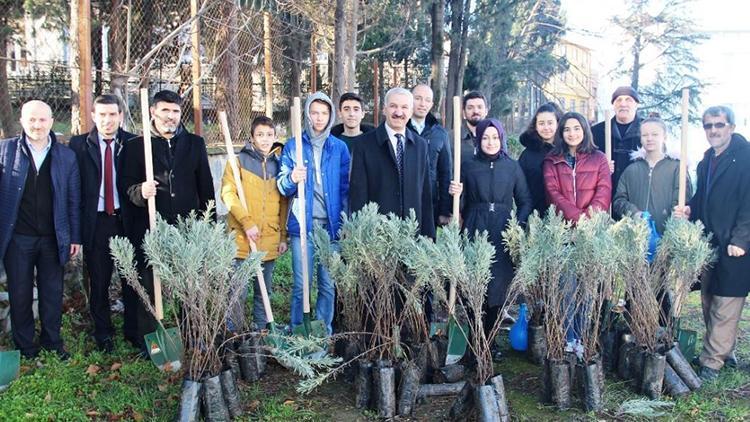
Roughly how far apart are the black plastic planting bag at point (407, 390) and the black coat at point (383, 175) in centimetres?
113

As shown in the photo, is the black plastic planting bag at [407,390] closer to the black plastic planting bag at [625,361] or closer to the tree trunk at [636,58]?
the black plastic planting bag at [625,361]

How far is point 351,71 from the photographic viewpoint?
775 cm

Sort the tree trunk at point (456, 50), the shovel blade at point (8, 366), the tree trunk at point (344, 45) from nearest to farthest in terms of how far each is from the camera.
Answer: the shovel blade at point (8, 366), the tree trunk at point (344, 45), the tree trunk at point (456, 50)

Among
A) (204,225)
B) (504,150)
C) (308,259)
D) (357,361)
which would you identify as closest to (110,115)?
(204,225)

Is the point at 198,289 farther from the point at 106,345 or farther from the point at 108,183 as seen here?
the point at 106,345

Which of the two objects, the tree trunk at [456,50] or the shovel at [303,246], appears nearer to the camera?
the shovel at [303,246]

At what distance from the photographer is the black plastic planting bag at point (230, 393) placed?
3.62 m

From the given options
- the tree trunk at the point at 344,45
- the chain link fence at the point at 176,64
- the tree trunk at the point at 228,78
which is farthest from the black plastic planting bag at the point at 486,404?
the tree trunk at the point at 228,78

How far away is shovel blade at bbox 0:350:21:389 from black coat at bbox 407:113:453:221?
2856 millimetres

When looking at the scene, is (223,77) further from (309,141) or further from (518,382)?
(518,382)

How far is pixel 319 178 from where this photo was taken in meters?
4.61

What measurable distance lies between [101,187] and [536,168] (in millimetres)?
3054

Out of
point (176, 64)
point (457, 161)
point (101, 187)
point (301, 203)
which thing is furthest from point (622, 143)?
point (176, 64)

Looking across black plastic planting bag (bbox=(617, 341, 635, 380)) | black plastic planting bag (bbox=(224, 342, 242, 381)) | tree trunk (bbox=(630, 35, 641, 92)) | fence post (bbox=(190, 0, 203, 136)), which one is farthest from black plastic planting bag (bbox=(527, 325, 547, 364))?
tree trunk (bbox=(630, 35, 641, 92))
